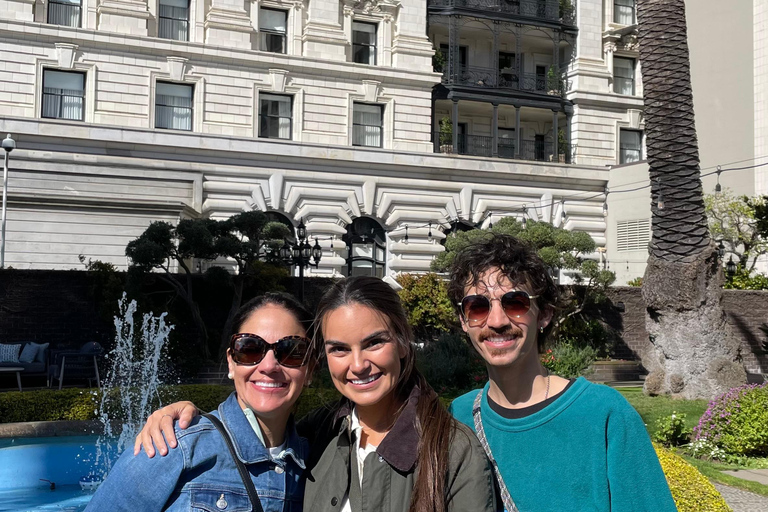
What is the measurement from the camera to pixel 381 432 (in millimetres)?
2869

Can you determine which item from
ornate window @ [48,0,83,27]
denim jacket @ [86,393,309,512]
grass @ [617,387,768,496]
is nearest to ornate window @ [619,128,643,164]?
grass @ [617,387,768,496]

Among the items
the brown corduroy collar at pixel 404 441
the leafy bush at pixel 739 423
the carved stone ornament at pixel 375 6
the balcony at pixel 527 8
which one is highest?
the balcony at pixel 527 8

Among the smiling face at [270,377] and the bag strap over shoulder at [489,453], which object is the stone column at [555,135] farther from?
the smiling face at [270,377]

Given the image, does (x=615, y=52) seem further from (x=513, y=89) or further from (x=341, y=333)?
(x=341, y=333)

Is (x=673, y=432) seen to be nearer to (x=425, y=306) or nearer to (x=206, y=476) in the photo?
(x=206, y=476)

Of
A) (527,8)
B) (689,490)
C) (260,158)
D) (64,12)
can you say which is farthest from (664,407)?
(527,8)

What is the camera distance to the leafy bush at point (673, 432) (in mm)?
11234

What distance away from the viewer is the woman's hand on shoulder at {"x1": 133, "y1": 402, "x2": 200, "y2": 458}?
2.57 meters

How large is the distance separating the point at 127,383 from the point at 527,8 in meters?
27.3

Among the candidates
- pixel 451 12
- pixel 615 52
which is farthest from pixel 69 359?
pixel 615 52

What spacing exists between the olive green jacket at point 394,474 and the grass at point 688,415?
24.0ft

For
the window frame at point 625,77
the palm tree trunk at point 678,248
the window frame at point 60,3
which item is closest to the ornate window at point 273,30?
the window frame at point 60,3

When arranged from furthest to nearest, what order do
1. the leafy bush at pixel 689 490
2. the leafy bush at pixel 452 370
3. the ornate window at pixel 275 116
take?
1. the ornate window at pixel 275 116
2. the leafy bush at pixel 452 370
3. the leafy bush at pixel 689 490

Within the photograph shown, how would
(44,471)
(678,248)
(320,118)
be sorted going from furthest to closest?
(320,118), (678,248), (44,471)
